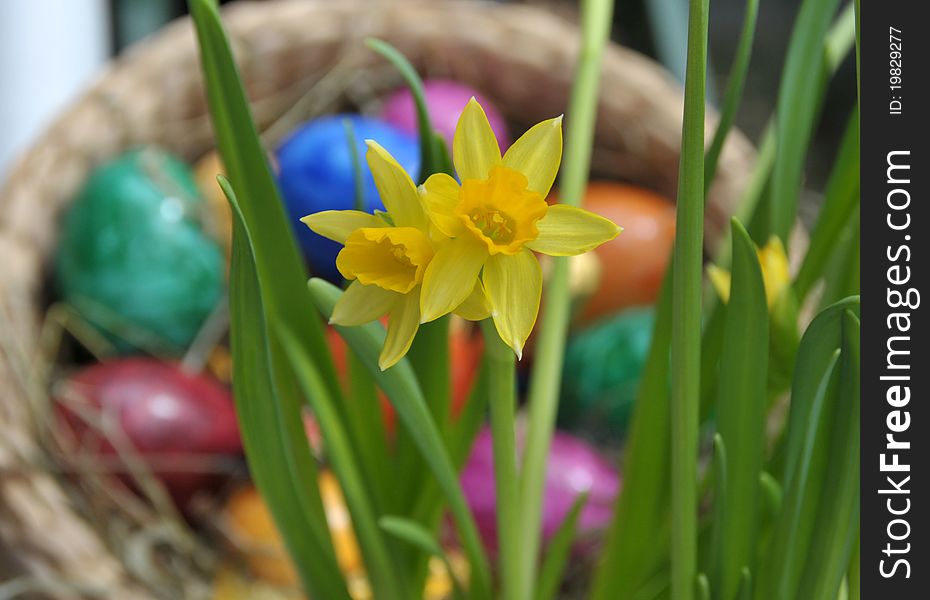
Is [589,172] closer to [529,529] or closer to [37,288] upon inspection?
[37,288]

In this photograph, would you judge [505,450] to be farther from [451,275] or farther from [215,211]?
[215,211]

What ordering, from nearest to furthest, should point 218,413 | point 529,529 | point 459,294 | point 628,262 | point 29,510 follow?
point 459,294 < point 529,529 < point 29,510 < point 218,413 < point 628,262

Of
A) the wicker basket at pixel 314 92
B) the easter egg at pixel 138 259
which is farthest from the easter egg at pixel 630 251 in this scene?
the easter egg at pixel 138 259

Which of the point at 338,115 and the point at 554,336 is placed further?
the point at 338,115

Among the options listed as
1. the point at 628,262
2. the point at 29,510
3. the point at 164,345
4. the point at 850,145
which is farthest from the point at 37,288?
the point at 850,145

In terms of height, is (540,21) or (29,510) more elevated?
(540,21)

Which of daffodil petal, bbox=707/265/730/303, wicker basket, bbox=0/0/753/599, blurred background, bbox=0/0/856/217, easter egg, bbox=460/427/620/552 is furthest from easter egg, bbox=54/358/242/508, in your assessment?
daffodil petal, bbox=707/265/730/303

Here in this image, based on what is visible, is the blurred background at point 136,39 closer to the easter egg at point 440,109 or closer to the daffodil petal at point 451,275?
the easter egg at point 440,109
